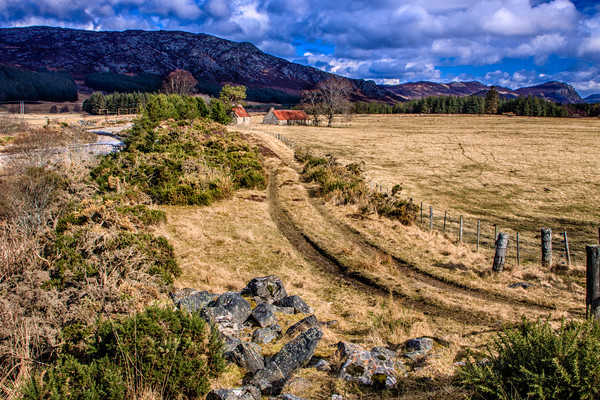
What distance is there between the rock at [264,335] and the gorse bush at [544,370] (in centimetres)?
353

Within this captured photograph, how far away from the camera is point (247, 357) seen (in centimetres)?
568

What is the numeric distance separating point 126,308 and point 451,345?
5927 millimetres

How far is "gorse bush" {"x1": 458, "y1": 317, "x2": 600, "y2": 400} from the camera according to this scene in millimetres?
3854

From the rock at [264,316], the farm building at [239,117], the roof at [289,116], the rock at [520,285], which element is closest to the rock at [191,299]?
the rock at [264,316]

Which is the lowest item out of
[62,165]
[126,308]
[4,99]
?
[126,308]

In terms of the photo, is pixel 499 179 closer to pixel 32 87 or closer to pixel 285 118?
pixel 285 118

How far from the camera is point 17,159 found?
712 inches

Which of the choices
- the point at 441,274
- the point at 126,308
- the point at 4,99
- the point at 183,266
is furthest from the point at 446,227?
the point at 4,99

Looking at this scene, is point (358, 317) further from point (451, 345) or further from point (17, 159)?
point (17, 159)

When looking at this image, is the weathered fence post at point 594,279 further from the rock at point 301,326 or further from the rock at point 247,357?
the rock at point 247,357

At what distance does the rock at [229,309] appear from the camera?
7.16 meters

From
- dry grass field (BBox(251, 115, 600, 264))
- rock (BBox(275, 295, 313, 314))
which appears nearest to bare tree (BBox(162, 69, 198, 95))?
dry grass field (BBox(251, 115, 600, 264))

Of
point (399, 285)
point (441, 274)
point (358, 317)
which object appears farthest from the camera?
point (441, 274)

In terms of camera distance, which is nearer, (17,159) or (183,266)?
(183,266)
